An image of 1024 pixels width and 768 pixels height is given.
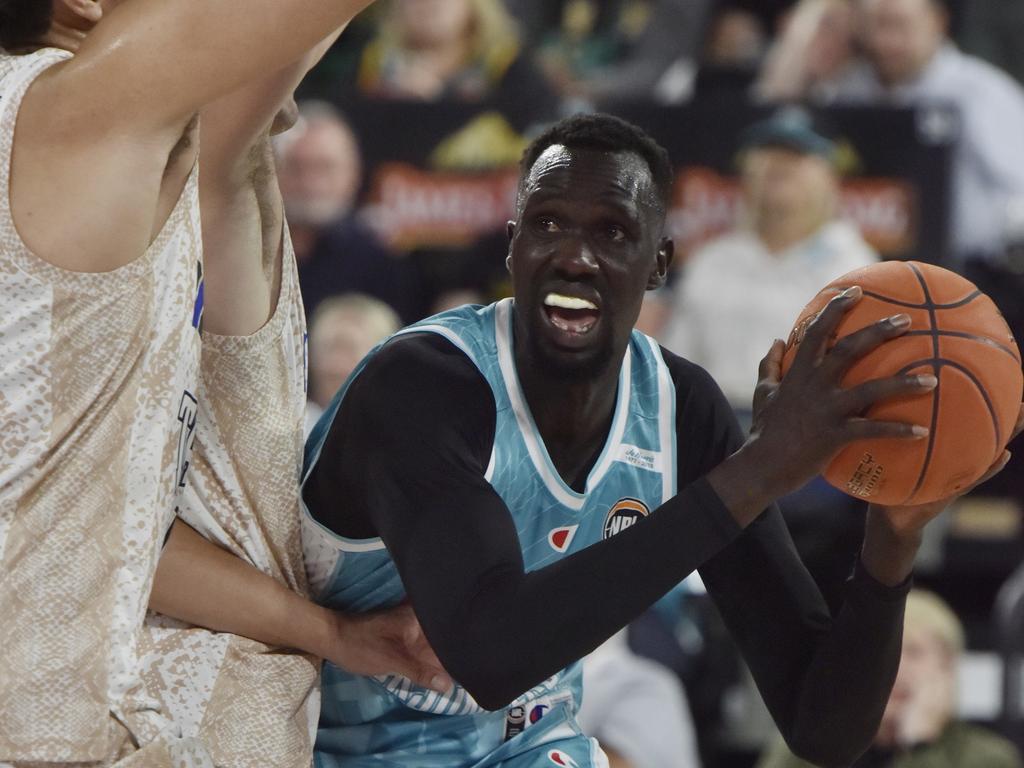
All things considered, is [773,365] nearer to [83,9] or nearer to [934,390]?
[934,390]

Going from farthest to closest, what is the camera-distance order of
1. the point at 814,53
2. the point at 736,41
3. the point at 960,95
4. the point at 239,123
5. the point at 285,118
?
the point at 736,41 → the point at 814,53 → the point at 960,95 → the point at 285,118 → the point at 239,123

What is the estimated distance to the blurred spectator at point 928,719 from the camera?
4965mm

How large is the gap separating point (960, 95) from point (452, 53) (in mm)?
2127

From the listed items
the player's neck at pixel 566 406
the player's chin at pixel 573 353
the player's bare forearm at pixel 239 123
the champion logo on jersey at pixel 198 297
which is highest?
the player's bare forearm at pixel 239 123

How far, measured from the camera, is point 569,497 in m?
2.59

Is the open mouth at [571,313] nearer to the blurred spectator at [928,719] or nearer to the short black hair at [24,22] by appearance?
the short black hair at [24,22]

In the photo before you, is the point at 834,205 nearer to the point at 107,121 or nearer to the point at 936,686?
the point at 936,686

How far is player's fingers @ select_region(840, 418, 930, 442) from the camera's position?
215 cm

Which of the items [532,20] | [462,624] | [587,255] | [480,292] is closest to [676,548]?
[462,624]

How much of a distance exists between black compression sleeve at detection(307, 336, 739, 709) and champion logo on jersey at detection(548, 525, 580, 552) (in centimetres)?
20

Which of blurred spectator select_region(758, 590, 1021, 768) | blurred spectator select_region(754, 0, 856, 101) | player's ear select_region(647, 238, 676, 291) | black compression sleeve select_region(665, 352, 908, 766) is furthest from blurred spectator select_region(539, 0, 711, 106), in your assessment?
black compression sleeve select_region(665, 352, 908, 766)

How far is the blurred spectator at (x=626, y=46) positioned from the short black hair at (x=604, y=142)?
4365mm

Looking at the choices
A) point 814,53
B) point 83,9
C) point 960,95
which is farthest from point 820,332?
point 814,53

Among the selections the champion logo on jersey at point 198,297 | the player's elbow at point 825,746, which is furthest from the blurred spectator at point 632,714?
the champion logo on jersey at point 198,297
